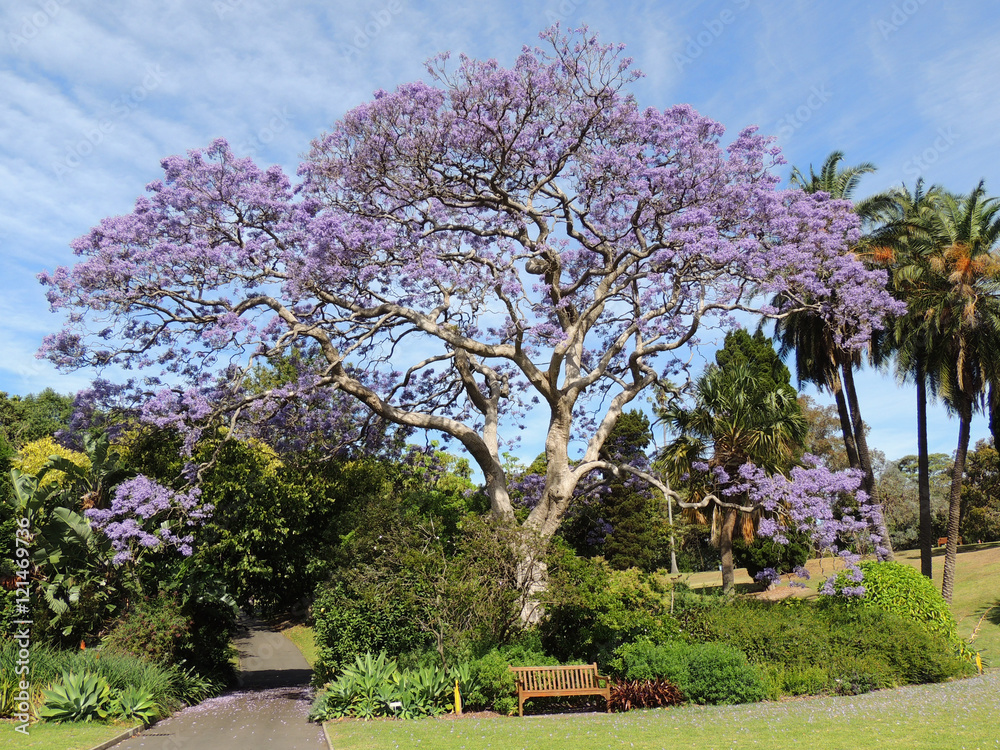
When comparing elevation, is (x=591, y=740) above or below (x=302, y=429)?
below

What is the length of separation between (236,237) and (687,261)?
1038 cm

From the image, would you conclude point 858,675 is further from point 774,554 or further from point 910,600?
point 774,554

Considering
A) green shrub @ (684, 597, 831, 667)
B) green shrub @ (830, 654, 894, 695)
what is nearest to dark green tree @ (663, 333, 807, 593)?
green shrub @ (684, 597, 831, 667)

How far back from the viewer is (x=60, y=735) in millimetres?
10203

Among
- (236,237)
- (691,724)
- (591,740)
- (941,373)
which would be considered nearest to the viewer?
(591,740)

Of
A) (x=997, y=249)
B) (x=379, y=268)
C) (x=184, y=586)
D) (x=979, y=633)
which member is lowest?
(x=979, y=633)

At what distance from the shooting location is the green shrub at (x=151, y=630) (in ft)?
46.3

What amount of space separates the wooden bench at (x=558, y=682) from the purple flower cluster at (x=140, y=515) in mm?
6849

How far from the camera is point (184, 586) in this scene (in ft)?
51.9

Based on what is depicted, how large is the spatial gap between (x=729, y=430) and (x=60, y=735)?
59.0 feet

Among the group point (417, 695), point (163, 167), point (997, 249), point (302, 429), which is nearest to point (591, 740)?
point (417, 695)

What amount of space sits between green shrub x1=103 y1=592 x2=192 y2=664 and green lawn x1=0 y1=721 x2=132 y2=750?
2973 millimetres

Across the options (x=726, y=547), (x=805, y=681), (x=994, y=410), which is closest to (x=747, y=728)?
(x=805, y=681)

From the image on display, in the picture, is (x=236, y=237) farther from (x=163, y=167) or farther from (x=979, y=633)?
(x=979, y=633)
